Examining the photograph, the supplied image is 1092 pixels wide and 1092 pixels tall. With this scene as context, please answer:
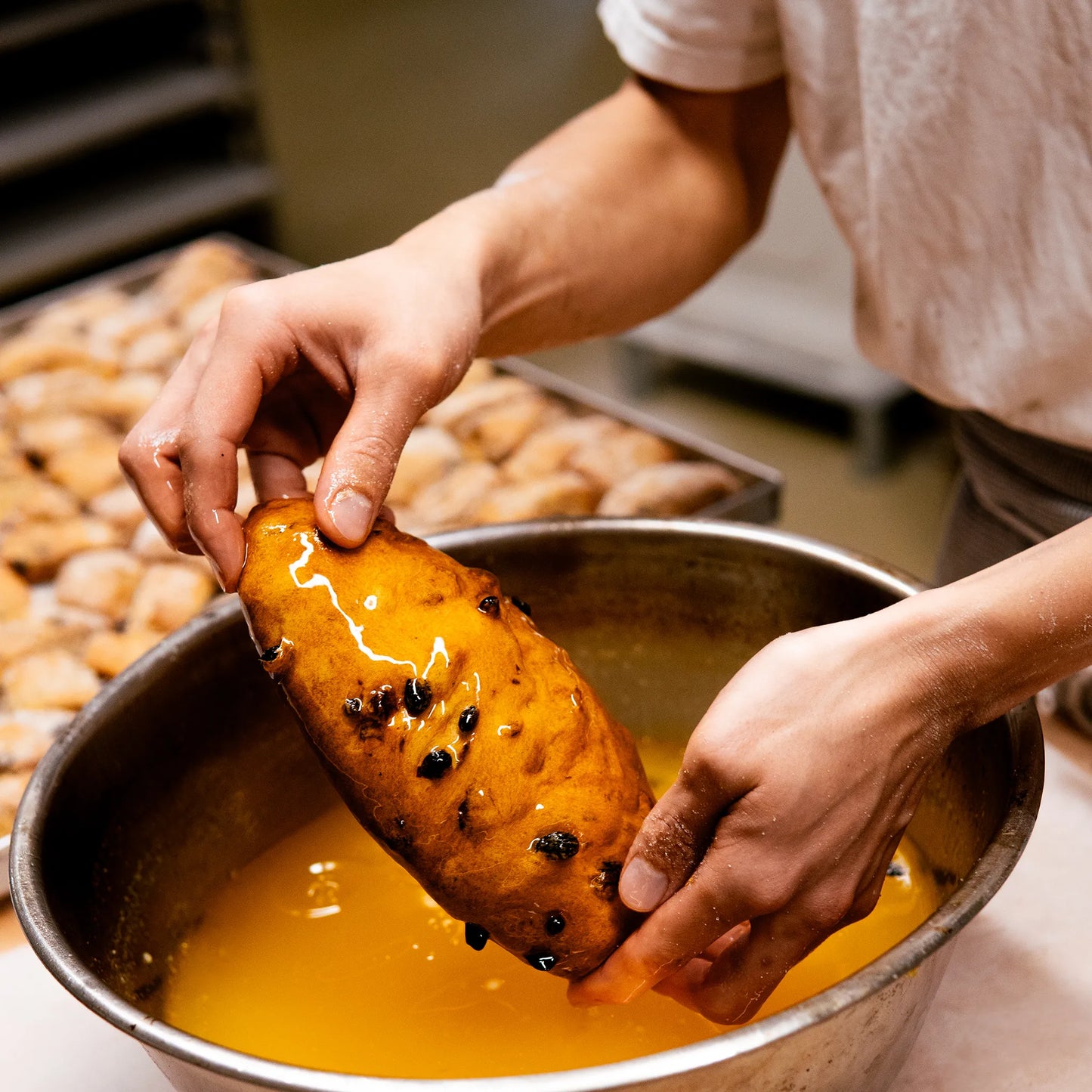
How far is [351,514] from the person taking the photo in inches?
29.2

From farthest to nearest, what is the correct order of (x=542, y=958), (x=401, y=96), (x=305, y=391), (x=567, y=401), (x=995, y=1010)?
(x=401, y=96) → (x=567, y=401) → (x=305, y=391) → (x=995, y=1010) → (x=542, y=958)

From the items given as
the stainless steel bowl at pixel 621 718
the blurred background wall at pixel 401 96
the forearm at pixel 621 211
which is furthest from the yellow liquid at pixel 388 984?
the blurred background wall at pixel 401 96

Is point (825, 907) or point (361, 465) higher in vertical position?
point (361, 465)

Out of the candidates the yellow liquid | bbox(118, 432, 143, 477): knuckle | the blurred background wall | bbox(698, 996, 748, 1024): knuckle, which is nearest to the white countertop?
the yellow liquid

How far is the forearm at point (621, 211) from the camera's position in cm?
108

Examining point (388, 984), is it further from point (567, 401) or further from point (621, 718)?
point (567, 401)

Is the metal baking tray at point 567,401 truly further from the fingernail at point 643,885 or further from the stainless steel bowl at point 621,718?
the fingernail at point 643,885

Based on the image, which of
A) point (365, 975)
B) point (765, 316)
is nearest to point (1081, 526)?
point (365, 975)

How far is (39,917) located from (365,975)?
26 centimetres

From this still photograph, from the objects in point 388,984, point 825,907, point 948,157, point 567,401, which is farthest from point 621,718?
point 567,401

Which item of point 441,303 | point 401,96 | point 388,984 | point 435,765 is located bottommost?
point 388,984

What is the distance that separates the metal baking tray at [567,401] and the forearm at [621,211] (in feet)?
0.79

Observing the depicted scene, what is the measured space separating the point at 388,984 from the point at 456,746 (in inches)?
10.0

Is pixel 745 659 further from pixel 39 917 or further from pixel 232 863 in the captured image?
pixel 39 917
